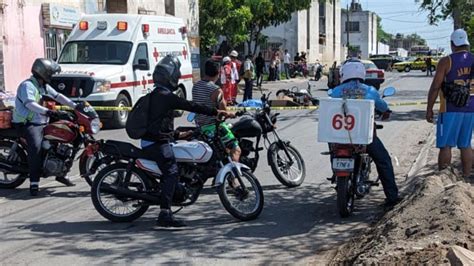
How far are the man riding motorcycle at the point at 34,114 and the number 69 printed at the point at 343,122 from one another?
3.76 meters

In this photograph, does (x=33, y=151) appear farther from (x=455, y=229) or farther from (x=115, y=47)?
(x=115, y=47)

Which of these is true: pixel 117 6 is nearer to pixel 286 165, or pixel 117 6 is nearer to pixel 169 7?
pixel 169 7

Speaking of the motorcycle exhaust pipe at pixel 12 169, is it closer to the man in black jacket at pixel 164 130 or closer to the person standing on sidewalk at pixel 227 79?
the man in black jacket at pixel 164 130

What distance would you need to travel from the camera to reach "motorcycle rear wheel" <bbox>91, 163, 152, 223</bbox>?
695 centimetres

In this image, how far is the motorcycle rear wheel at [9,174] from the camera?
8.80 metres

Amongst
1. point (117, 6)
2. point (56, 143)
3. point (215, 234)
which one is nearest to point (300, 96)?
point (117, 6)

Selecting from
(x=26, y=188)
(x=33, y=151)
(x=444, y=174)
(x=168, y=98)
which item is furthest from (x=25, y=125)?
(x=444, y=174)

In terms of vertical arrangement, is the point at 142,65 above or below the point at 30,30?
below

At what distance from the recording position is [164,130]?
22.5ft

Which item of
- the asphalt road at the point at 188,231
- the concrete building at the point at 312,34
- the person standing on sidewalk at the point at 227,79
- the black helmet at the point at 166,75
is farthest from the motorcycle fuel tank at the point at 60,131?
the concrete building at the point at 312,34

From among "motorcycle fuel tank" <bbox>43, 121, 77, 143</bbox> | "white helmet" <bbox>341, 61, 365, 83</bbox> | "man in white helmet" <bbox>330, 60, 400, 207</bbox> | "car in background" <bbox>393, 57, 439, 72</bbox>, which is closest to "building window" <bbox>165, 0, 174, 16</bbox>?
"motorcycle fuel tank" <bbox>43, 121, 77, 143</bbox>

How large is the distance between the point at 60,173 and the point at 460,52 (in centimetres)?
537

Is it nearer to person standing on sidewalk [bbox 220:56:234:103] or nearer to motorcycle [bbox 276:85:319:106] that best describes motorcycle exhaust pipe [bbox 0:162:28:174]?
motorcycle [bbox 276:85:319:106]

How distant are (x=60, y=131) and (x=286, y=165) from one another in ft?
10.2
